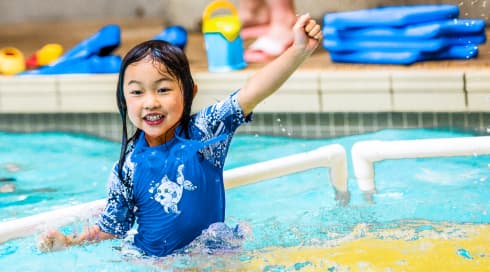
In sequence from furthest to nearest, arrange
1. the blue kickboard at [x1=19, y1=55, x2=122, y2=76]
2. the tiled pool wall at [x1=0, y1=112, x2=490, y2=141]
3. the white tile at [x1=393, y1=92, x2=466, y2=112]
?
the blue kickboard at [x1=19, y1=55, x2=122, y2=76] < the tiled pool wall at [x1=0, y1=112, x2=490, y2=141] < the white tile at [x1=393, y1=92, x2=466, y2=112]

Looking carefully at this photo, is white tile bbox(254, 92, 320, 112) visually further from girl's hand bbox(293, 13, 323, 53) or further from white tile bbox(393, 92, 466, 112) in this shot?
girl's hand bbox(293, 13, 323, 53)

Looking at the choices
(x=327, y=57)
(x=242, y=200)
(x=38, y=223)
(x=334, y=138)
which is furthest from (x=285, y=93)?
(x=38, y=223)

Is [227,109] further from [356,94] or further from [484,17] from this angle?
[484,17]

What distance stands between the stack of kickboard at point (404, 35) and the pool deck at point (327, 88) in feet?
0.23

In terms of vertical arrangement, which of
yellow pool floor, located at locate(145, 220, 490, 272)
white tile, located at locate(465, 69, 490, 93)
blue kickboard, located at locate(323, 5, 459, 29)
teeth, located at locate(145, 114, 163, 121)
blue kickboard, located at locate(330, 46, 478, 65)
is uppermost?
blue kickboard, located at locate(323, 5, 459, 29)

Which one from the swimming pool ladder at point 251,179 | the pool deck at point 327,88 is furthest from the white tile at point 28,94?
the swimming pool ladder at point 251,179

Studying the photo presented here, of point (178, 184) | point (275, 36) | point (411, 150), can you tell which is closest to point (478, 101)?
point (275, 36)

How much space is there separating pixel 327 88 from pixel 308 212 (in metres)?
1.85

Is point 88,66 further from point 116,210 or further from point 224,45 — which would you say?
point 116,210

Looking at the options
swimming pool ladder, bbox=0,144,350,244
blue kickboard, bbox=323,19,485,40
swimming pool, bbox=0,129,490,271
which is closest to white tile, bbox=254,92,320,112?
swimming pool, bbox=0,129,490,271

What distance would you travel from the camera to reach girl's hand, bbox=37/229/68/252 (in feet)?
10.2

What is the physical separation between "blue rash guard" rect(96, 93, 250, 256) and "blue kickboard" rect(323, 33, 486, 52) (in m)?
3.09

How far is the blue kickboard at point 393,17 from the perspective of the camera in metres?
6.11

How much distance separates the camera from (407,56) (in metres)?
6.03
